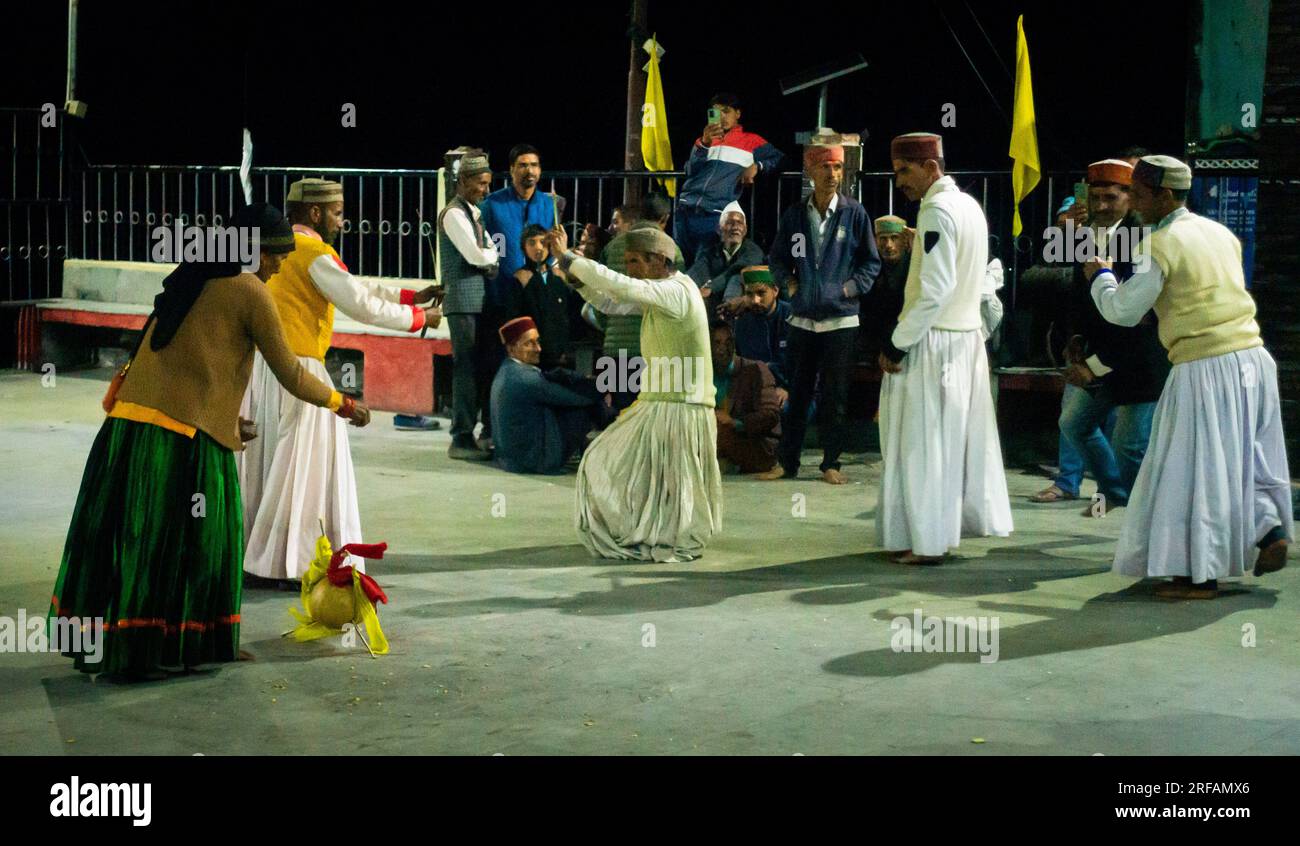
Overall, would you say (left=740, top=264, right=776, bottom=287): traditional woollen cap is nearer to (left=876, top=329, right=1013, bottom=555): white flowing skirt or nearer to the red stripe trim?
(left=876, top=329, right=1013, bottom=555): white flowing skirt

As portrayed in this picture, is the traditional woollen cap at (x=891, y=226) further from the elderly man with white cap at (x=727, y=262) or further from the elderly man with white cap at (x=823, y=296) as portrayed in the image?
the elderly man with white cap at (x=727, y=262)

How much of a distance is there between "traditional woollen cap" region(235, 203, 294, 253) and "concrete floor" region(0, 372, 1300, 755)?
1575mm

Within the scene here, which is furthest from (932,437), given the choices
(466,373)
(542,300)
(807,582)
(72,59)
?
(72,59)

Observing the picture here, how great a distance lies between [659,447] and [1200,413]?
2.57m

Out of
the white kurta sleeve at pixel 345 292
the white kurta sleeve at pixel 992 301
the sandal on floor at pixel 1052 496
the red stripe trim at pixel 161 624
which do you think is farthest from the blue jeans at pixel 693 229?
the red stripe trim at pixel 161 624

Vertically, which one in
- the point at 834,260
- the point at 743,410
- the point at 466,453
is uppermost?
the point at 834,260

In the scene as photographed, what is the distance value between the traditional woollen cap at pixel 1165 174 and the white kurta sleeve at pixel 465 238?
5.27 m

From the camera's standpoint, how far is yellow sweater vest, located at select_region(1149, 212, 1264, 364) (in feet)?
26.3

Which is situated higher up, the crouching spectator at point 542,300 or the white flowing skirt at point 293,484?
the crouching spectator at point 542,300

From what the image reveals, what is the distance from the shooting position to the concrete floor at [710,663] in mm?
5996

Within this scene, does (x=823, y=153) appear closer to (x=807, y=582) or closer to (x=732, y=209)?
(x=732, y=209)

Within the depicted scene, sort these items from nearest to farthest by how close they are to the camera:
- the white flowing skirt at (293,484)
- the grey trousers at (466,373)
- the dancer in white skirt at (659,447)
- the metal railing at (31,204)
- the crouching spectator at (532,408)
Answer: the white flowing skirt at (293,484) < the dancer in white skirt at (659,447) < the crouching spectator at (532,408) < the grey trousers at (466,373) < the metal railing at (31,204)

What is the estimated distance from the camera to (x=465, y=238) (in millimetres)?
12195

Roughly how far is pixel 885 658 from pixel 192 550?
8.68ft
